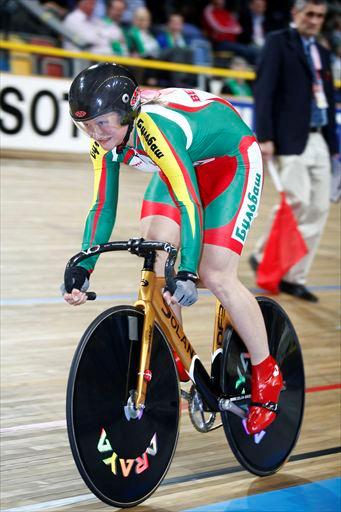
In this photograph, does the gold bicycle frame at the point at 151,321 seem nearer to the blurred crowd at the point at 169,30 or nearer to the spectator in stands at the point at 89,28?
the blurred crowd at the point at 169,30

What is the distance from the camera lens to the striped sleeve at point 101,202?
3.05 m

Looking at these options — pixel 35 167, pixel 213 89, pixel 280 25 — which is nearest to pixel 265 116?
pixel 35 167

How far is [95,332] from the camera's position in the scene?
9.51 feet

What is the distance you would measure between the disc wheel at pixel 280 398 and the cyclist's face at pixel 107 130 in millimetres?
938

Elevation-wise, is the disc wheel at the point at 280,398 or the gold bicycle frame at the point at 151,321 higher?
the gold bicycle frame at the point at 151,321

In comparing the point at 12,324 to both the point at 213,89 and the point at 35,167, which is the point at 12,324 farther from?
the point at 213,89

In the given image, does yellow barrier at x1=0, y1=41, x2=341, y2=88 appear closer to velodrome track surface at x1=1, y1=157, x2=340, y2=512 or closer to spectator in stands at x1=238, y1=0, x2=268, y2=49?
spectator in stands at x1=238, y1=0, x2=268, y2=49

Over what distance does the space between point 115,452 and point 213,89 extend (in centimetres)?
953

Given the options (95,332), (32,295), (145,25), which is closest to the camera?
(95,332)

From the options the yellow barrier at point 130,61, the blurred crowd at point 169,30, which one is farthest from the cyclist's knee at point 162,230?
the blurred crowd at point 169,30

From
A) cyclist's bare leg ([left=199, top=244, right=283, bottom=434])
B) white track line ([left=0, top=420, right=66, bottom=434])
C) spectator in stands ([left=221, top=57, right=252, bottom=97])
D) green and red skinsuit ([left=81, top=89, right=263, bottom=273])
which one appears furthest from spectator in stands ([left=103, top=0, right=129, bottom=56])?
cyclist's bare leg ([left=199, top=244, right=283, bottom=434])

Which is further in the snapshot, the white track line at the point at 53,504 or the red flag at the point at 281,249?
the red flag at the point at 281,249

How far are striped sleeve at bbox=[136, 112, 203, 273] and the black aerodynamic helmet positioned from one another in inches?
3.7

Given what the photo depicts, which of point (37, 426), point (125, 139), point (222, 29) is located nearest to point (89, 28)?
point (222, 29)
